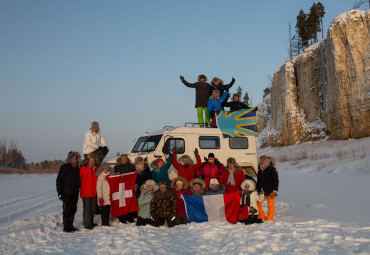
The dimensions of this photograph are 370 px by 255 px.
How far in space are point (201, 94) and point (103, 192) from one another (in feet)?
19.4

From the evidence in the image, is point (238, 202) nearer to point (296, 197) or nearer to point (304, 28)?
point (296, 197)

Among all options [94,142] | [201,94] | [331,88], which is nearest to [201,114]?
[201,94]

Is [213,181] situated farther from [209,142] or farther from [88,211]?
[88,211]

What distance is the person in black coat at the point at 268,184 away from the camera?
8.22 meters

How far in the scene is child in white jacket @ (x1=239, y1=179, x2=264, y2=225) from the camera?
797 centimetres

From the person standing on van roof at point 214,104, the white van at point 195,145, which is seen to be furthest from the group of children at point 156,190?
the person standing on van roof at point 214,104

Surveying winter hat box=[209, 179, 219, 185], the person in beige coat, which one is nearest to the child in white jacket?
winter hat box=[209, 179, 219, 185]

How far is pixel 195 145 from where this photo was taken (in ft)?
36.0

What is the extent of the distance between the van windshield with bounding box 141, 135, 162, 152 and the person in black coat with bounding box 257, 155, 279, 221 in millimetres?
3715

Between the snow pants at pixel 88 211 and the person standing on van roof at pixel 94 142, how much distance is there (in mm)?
1678

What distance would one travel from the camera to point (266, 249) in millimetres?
5203

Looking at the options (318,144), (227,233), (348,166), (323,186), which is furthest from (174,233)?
(318,144)

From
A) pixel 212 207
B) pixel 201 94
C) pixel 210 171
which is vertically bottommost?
pixel 212 207

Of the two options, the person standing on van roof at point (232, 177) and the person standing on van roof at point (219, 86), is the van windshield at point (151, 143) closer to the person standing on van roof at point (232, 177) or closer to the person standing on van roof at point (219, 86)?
the person standing on van roof at point (232, 177)
